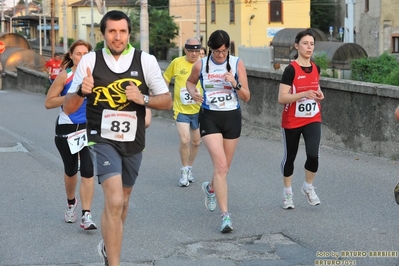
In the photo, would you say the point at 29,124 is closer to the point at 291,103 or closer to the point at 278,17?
the point at 291,103

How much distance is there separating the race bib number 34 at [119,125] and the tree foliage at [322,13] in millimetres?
83196

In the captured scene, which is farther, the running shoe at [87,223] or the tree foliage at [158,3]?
the tree foliage at [158,3]

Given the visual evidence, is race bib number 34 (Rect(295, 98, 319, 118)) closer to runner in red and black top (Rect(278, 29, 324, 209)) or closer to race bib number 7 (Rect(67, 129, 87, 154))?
runner in red and black top (Rect(278, 29, 324, 209))

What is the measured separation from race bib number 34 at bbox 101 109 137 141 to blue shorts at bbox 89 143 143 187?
0.09m

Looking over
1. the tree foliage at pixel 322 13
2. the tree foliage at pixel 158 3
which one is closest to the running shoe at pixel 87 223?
the tree foliage at pixel 322 13

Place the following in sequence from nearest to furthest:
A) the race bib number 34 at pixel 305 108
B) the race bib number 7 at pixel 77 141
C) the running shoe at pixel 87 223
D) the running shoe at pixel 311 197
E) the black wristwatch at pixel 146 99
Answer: the black wristwatch at pixel 146 99 < the race bib number 7 at pixel 77 141 < the running shoe at pixel 87 223 < the race bib number 34 at pixel 305 108 < the running shoe at pixel 311 197

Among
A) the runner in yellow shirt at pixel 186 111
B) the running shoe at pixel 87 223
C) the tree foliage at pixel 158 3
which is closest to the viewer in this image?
the running shoe at pixel 87 223

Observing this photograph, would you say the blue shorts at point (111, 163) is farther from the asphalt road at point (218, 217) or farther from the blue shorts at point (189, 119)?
the blue shorts at point (189, 119)

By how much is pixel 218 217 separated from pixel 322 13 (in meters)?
81.9

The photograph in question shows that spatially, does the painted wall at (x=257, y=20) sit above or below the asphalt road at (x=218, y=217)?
above

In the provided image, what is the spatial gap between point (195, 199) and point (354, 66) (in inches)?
652

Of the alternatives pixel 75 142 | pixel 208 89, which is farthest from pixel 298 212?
pixel 75 142

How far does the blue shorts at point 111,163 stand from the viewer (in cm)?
579

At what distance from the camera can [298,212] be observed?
8375 millimetres
